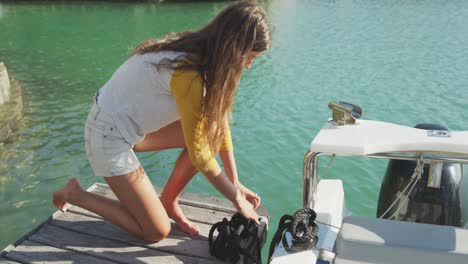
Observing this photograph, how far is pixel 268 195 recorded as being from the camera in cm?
481

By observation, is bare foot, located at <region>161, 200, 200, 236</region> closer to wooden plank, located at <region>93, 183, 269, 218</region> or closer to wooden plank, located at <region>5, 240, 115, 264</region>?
wooden plank, located at <region>93, 183, 269, 218</region>

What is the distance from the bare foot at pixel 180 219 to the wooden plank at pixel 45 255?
42 cm

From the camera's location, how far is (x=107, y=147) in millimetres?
2293

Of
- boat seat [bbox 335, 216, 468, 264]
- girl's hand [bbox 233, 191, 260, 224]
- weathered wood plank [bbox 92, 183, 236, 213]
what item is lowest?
weathered wood plank [bbox 92, 183, 236, 213]

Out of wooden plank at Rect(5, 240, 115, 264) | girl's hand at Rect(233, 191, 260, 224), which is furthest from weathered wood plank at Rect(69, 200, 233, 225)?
girl's hand at Rect(233, 191, 260, 224)

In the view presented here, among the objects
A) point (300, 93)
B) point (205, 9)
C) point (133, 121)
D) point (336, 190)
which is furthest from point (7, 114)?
point (205, 9)

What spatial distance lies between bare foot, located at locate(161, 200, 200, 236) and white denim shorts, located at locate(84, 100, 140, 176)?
0.39m

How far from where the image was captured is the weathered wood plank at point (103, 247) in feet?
8.02

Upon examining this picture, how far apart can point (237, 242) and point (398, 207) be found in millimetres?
961

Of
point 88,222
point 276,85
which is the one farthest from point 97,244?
point 276,85

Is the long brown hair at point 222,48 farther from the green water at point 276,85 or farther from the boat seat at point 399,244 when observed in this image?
the green water at point 276,85

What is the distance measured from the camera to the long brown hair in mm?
2043

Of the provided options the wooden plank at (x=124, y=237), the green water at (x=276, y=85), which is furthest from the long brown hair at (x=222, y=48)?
the green water at (x=276, y=85)

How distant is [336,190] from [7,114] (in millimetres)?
5143
